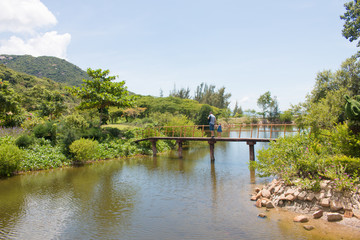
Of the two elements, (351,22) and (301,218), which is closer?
(301,218)

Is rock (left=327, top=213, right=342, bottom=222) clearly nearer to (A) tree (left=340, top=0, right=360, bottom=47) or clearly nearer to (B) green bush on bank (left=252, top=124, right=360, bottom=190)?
(B) green bush on bank (left=252, top=124, right=360, bottom=190)

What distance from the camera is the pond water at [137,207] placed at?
7953mm

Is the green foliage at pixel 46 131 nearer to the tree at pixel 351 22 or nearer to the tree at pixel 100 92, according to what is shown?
the tree at pixel 100 92

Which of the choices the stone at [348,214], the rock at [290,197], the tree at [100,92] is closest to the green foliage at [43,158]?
the tree at [100,92]

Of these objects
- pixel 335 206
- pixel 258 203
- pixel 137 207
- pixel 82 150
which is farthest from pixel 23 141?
pixel 335 206

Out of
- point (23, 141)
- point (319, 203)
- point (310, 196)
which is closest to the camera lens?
point (319, 203)

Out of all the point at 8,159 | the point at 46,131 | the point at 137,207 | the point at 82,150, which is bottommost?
the point at 137,207

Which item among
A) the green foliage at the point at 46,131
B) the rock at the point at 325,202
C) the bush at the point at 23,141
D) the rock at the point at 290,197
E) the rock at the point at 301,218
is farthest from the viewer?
the green foliage at the point at 46,131

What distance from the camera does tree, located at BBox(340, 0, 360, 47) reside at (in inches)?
904

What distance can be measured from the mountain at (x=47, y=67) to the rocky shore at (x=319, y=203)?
101 meters

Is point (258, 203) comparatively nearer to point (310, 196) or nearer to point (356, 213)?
point (310, 196)

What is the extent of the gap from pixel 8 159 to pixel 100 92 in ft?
43.5

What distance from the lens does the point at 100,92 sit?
89.0 ft

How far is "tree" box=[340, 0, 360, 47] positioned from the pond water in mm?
17573
